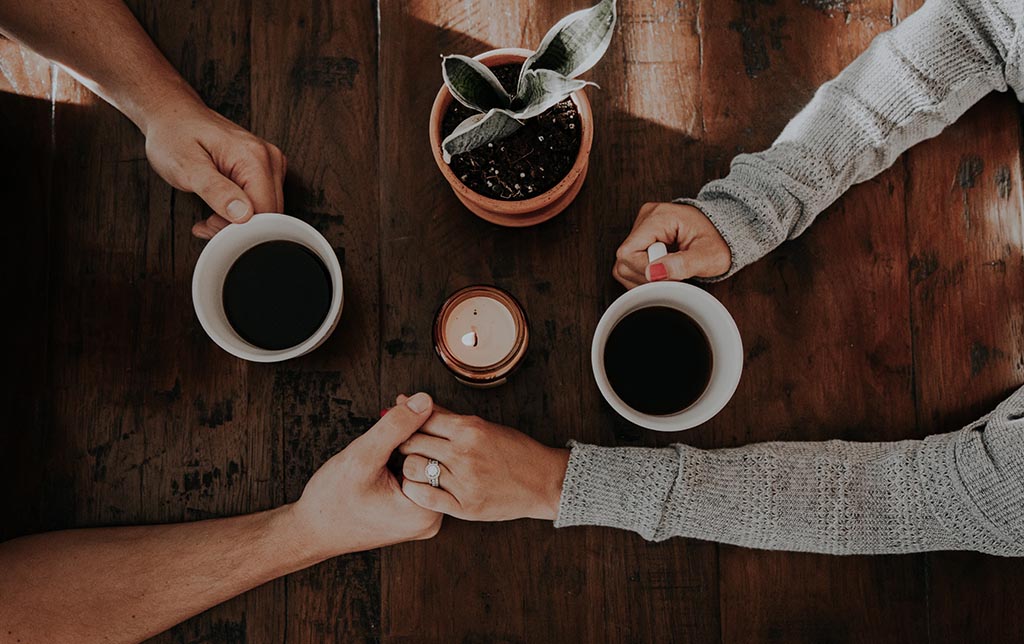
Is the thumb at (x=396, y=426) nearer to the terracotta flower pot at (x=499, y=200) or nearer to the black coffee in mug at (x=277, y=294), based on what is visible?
the black coffee in mug at (x=277, y=294)

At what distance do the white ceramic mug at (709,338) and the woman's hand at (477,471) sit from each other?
172 mm

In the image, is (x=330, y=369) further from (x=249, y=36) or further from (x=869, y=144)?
(x=869, y=144)

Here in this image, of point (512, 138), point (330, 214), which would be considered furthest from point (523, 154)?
point (330, 214)

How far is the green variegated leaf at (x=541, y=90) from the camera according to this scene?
0.72 metres

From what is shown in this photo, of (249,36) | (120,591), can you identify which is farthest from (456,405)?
(249,36)

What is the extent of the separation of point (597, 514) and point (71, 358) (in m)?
0.84

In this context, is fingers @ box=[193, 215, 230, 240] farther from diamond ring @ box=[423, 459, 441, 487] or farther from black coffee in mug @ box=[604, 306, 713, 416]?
black coffee in mug @ box=[604, 306, 713, 416]

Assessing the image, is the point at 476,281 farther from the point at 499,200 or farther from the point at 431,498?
the point at 431,498

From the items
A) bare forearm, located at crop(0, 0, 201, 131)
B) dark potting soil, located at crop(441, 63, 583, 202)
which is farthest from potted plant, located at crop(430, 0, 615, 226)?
bare forearm, located at crop(0, 0, 201, 131)

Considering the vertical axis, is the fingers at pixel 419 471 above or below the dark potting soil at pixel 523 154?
below

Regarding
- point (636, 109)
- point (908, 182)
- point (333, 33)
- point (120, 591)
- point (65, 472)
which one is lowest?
point (120, 591)

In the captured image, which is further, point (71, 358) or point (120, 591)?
point (71, 358)

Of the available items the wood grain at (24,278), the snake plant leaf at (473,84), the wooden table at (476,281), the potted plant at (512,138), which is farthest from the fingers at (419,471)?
the wood grain at (24,278)

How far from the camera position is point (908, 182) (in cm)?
108
